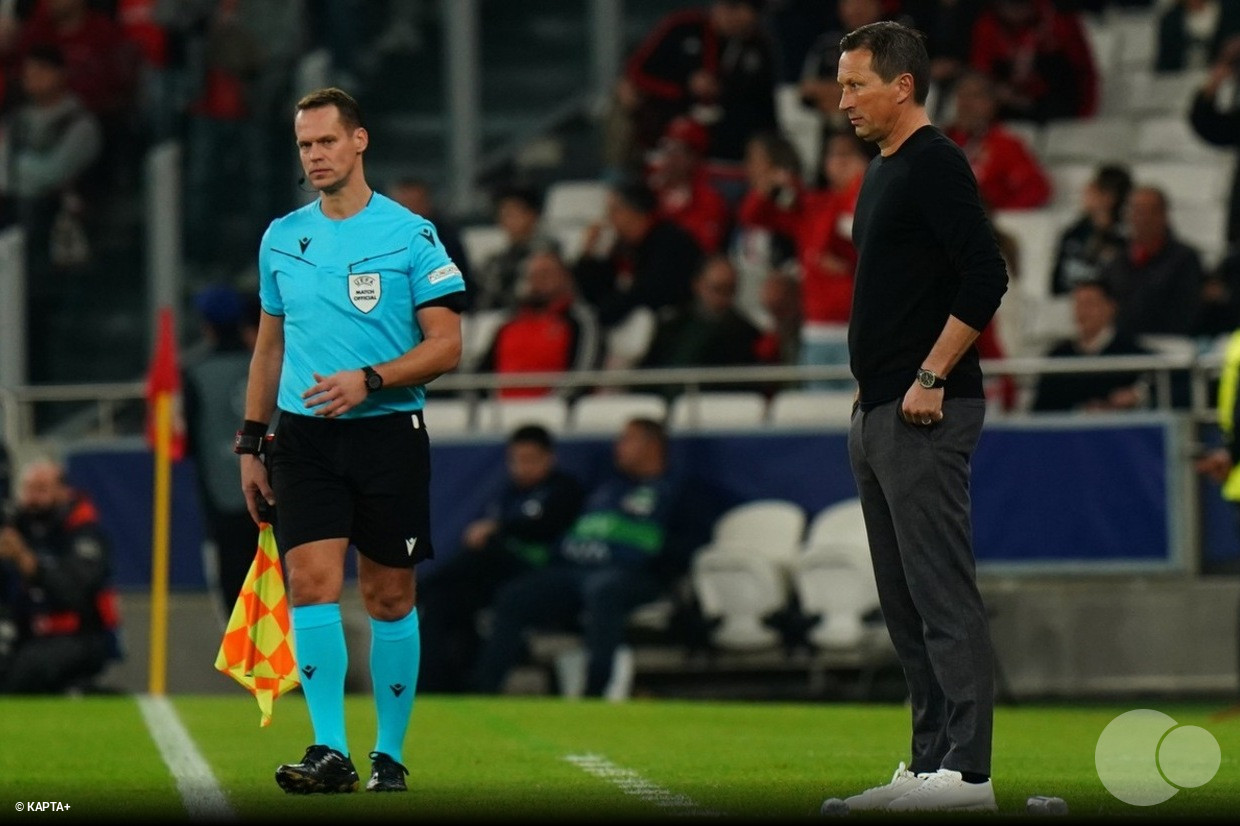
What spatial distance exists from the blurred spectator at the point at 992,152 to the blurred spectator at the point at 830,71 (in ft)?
2.50

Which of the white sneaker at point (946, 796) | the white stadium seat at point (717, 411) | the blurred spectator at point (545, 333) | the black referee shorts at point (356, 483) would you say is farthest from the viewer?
the blurred spectator at point (545, 333)

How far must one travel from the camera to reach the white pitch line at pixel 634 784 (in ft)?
24.1

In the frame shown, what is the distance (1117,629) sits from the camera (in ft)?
48.2

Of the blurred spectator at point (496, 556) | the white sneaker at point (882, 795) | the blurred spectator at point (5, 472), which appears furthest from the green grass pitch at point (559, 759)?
the blurred spectator at point (5, 472)

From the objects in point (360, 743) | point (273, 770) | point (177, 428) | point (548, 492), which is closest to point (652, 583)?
point (548, 492)

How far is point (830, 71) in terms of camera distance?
17.8m

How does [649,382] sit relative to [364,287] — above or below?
below

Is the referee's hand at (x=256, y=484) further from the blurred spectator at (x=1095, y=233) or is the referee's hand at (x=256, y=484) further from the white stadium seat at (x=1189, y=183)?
the white stadium seat at (x=1189, y=183)

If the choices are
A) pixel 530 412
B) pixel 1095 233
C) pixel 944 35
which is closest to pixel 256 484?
pixel 530 412

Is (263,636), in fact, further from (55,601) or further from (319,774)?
(55,601)

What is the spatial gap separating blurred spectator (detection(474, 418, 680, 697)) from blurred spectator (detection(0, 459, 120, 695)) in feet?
7.33

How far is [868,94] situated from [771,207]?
966cm

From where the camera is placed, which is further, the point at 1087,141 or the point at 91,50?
the point at 1087,141

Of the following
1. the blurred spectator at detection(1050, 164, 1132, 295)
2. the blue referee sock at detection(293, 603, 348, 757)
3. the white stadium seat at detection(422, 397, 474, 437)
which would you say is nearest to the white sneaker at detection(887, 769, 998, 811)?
the blue referee sock at detection(293, 603, 348, 757)
